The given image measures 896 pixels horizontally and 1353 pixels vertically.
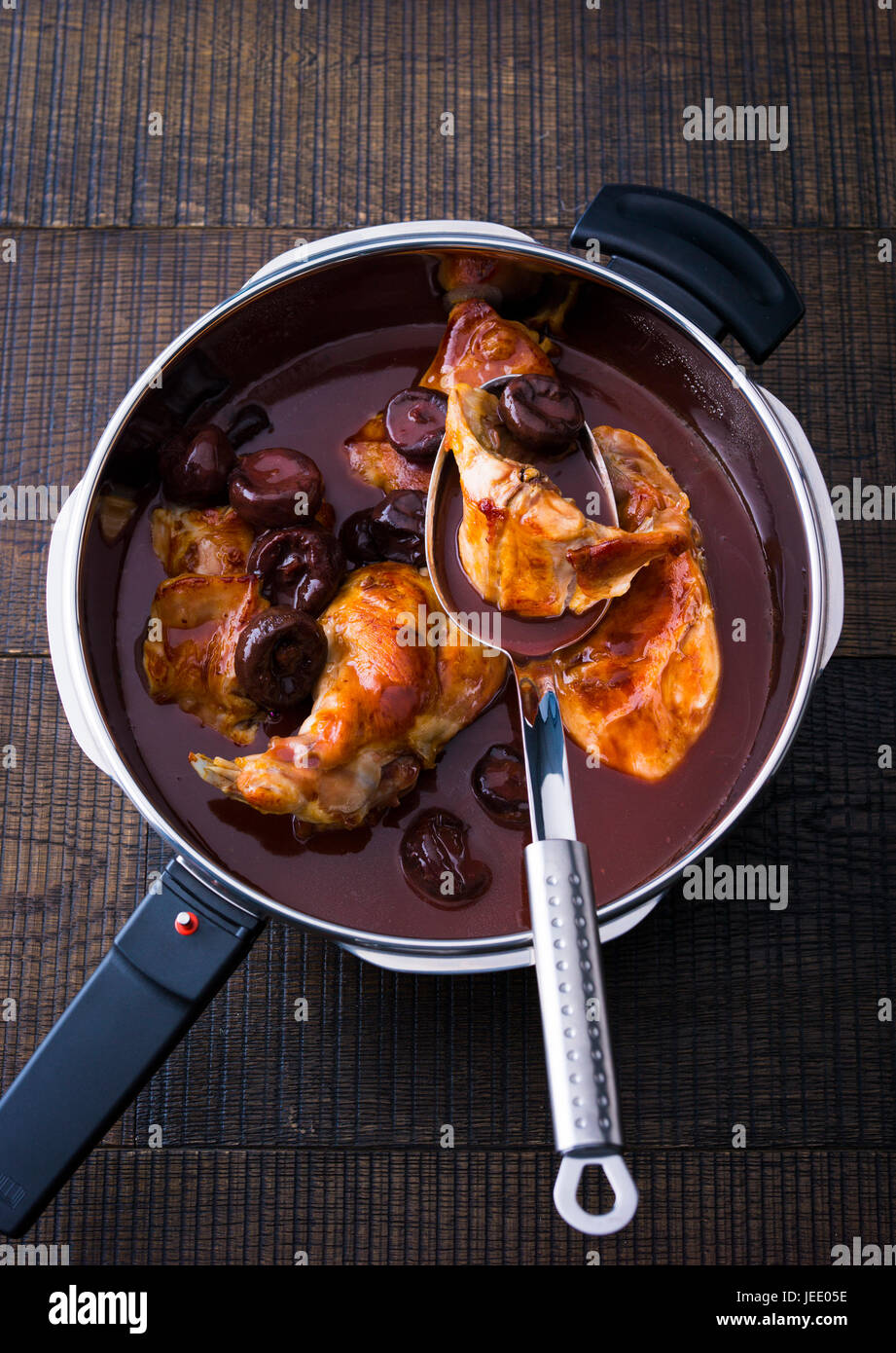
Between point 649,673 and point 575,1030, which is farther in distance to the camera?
point 649,673

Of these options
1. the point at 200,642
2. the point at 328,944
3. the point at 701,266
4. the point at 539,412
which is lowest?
the point at 328,944

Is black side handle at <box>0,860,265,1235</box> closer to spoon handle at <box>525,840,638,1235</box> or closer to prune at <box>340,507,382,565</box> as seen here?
spoon handle at <box>525,840,638,1235</box>

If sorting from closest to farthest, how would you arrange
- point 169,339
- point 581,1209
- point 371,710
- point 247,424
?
point 581,1209, point 371,710, point 247,424, point 169,339

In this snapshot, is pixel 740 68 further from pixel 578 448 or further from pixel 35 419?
pixel 35 419

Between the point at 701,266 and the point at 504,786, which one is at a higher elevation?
the point at 701,266

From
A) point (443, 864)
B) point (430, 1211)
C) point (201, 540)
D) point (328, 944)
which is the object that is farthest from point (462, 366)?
point (430, 1211)

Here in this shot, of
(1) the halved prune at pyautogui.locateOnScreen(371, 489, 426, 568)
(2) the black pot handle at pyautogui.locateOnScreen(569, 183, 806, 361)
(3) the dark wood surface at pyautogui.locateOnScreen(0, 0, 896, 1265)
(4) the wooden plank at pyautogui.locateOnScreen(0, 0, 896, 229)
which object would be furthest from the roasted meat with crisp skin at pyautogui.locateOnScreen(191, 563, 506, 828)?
(4) the wooden plank at pyautogui.locateOnScreen(0, 0, 896, 229)

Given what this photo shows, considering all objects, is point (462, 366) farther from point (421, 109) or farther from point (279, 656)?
point (421, 109)

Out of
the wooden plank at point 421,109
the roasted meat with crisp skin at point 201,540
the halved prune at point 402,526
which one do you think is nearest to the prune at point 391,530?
the halved prune at point 402,526

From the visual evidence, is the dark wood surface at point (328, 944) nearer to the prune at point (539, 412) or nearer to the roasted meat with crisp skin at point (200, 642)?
the roasted meat with crisp skin at point (200, 642)
